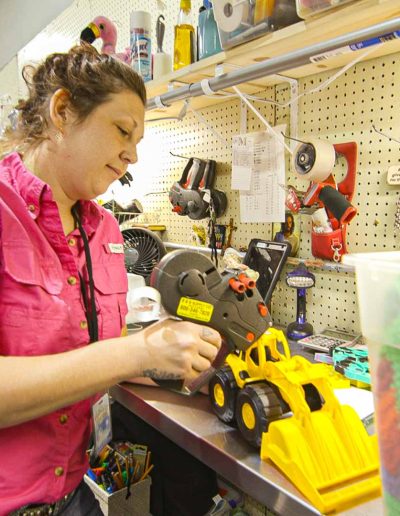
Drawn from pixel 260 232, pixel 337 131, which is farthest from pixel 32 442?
pixel 337 131

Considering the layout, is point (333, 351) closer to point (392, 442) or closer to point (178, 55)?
point (392, 442)

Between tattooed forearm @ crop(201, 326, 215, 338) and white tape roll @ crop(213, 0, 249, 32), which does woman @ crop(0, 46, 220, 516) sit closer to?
tattooed forearm @ crop(201, 326, 215, 338)

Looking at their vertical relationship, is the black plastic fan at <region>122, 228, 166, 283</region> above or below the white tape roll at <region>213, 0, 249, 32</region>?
below

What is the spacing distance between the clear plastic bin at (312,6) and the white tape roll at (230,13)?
0.19m

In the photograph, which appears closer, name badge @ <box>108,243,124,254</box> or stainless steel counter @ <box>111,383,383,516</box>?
stainless steel counter @ <box>111,383,383,516</box>

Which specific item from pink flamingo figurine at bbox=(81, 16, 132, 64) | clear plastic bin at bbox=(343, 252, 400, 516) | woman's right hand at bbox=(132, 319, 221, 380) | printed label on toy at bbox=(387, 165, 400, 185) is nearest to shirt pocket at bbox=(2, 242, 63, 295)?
woman's right hand at bbox=(132, 319, 221, 380)

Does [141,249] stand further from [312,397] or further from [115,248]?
[312,397]

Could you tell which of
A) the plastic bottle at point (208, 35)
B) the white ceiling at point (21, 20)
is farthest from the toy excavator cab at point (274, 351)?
the white ceiling at point (21, 20)

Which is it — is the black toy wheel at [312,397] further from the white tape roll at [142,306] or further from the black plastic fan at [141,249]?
the black plastic fan at [141,249]

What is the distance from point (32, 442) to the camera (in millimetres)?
809

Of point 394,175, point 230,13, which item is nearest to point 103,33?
point 230,13

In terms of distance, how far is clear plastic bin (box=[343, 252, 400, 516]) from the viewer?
37 cm

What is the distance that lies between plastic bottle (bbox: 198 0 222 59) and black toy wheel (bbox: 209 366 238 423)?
0.92 metres

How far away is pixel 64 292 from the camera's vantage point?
0.86m
